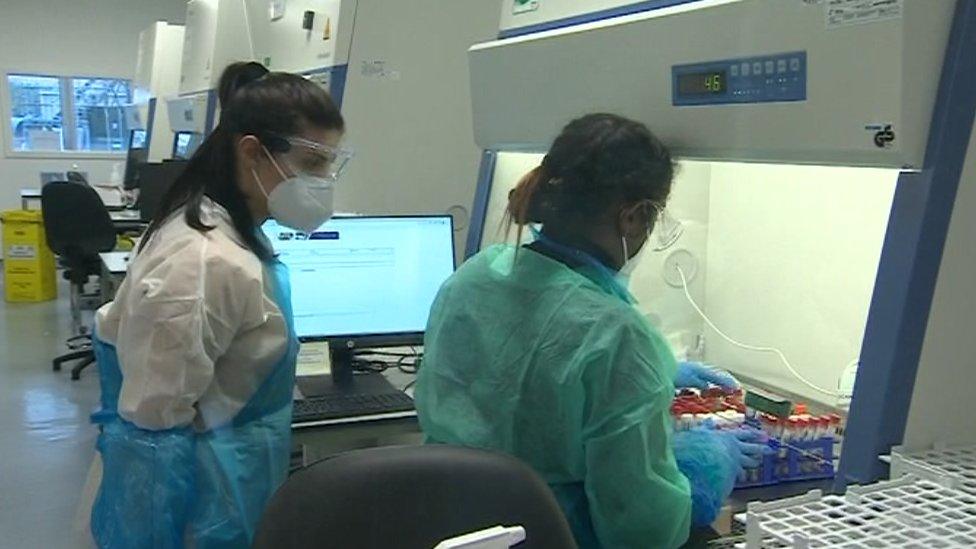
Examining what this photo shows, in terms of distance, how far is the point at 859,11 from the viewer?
1.01 meters

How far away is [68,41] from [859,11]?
9109mm

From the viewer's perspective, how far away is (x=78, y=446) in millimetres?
3758

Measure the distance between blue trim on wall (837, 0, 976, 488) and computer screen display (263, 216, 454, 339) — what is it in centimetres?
122

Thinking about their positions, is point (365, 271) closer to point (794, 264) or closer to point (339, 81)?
point (339, 81)

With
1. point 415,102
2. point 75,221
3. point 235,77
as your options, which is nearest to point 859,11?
point 235,77

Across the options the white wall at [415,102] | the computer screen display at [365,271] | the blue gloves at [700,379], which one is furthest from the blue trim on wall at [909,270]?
the white wall at [415,102]

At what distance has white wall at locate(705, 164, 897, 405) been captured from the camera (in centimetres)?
169

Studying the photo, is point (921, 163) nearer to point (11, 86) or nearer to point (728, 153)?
point (728, 153)

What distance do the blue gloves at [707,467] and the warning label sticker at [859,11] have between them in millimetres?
625

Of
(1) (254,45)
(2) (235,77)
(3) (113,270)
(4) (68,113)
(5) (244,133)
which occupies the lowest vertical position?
(3) (113,270)

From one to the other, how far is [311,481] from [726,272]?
1.29 m

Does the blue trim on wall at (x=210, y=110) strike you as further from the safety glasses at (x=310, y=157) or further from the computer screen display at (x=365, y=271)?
the safety glasses at (x=310, y=157)

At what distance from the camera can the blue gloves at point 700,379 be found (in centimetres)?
175

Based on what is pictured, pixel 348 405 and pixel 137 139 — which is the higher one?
pixel 137 139
